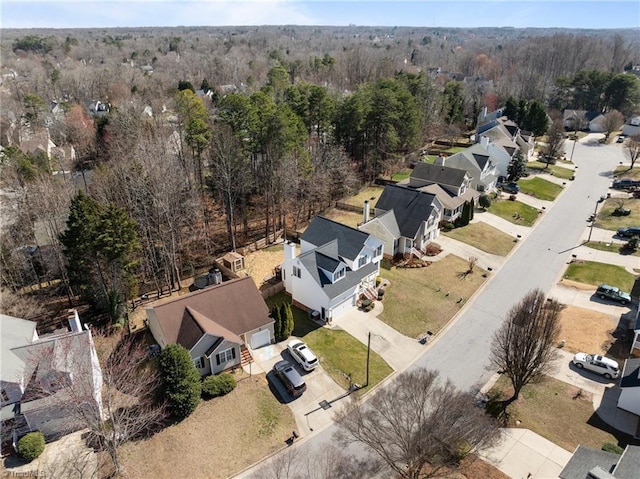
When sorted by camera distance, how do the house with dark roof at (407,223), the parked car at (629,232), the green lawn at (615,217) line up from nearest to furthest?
the house with dark roof at (407,223), the parked car at (629,232), the green lawn at (615,217)

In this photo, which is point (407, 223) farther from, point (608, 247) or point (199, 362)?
point (199, 362)

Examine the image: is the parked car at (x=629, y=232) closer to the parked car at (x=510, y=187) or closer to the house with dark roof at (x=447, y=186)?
the parked car at (x=510, y=187)

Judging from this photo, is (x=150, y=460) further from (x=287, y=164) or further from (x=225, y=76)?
(x=225, y=76)

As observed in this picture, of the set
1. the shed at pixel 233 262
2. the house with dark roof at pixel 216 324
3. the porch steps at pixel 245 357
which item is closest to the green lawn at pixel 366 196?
the shed at pixel 233 262

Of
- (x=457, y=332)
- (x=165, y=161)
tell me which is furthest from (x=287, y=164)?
(x=457, y=332)

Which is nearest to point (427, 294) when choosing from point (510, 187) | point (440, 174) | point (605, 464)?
point (605, 464)
